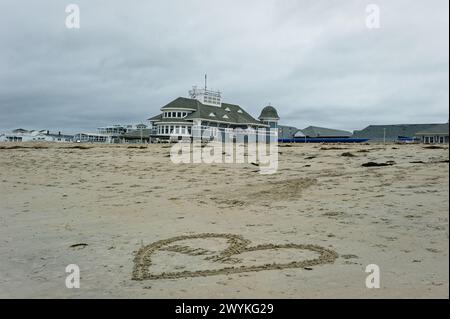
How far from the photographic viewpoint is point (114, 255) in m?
7.75

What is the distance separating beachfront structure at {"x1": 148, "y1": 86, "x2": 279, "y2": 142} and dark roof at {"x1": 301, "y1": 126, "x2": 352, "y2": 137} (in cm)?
1299

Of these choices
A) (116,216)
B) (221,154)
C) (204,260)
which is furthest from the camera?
(221,154)

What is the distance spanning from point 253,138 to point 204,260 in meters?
61.6

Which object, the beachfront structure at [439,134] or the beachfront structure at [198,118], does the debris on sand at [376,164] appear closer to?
the beachfront structure at [439,134]

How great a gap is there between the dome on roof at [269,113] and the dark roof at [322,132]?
7383 millimetres

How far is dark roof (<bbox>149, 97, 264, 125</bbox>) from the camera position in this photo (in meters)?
63.2

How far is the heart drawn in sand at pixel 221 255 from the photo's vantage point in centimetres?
654

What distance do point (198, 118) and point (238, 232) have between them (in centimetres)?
5379

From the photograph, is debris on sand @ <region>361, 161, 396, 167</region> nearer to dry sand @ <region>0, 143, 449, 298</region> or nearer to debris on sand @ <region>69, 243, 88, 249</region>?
dry sand @ <region>0, 143, 449, 298</region>

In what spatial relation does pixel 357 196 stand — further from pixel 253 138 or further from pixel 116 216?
pixel 253 138

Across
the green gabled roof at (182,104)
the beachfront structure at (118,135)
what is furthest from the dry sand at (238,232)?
the beachfront structure at (118,135)

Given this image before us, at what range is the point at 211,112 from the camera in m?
65.2

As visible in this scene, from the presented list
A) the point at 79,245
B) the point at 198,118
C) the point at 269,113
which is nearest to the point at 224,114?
the point at 198,118
